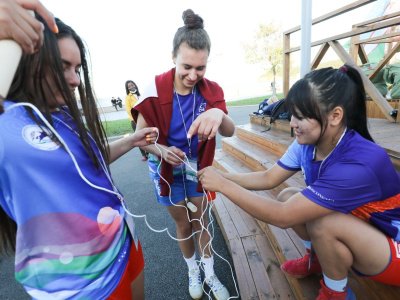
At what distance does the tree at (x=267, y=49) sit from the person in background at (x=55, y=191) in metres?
24.8

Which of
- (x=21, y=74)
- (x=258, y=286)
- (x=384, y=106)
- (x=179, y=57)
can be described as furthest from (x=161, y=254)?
(x=384, y=106)

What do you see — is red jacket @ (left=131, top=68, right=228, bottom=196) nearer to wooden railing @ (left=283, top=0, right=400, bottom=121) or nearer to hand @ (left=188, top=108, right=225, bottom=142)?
hand @ (left=188, top=108, right=225, bottom=142)

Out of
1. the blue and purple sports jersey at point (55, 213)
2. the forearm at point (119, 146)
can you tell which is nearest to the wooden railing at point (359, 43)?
the forearm at point (119, 146)

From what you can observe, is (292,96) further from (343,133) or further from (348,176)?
(348,176)

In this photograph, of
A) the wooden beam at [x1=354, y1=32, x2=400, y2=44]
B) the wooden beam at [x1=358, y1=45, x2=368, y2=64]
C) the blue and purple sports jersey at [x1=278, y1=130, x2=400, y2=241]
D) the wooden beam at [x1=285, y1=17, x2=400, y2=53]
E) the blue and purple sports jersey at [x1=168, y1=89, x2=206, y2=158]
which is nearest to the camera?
the blue and purple sports jersey at [x1=278, y1=130, x2=400, y2=241]

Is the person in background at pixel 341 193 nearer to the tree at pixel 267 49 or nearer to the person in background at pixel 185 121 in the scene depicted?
the person in background at pixel 185 121

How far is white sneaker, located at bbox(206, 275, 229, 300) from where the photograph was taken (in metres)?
1.75

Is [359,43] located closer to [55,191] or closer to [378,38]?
[378,38]

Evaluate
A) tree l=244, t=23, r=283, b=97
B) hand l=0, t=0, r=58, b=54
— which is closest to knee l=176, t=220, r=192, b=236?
hand l=0, t=0, r=58, b=54

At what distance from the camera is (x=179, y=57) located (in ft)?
4.44

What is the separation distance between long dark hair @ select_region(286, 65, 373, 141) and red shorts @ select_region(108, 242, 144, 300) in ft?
3.45

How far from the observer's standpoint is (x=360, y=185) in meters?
1.08

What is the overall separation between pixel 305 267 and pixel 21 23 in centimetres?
180

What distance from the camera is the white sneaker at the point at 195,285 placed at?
5.95 ft
